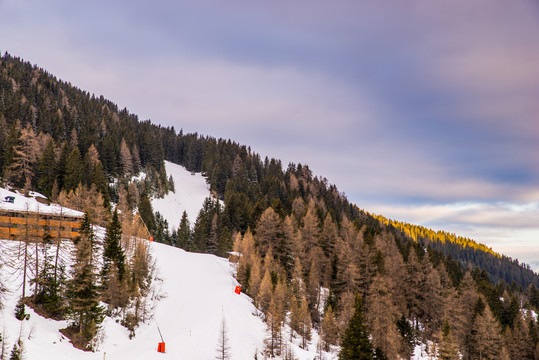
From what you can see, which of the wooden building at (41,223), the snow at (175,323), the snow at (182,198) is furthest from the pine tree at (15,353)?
the snow at (182,198)

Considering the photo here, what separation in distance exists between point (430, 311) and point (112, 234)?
6548cm

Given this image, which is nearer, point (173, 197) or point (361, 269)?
point (361, 269)

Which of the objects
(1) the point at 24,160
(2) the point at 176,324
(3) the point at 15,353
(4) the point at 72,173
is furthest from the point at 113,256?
(1) the point at 24,160

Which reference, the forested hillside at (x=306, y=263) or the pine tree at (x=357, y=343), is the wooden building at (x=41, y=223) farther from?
the pine tree at (x=357, y=343)

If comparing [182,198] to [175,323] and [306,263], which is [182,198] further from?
[175,323]

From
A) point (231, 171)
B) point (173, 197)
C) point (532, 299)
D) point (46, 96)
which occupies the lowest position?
point (532, 299)

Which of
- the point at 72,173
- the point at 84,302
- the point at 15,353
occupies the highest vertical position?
the point at 72,173

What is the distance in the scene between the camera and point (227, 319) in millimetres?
49031

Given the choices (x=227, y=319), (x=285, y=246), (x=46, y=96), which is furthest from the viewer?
(x=46, y=96)

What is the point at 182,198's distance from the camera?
450 feet

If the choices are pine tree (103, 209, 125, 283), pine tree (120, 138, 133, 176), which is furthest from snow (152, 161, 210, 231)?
pine tree (103, 209, 125, 283)

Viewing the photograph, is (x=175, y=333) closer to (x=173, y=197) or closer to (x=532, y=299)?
(x=173, y=197)

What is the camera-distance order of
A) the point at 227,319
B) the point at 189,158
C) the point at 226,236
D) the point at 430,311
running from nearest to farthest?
the point at 227,319, the point at 430,311, the point at 226,236, the point at 189,158

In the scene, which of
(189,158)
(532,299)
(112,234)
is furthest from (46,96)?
(532,299)
